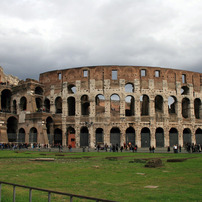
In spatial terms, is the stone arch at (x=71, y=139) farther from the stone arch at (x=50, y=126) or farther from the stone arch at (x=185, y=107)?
the stone arch at (x=185, y=107)

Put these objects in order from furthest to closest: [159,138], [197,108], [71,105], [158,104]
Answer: [197,108] → [71,105] → [158,104] → [159,138]

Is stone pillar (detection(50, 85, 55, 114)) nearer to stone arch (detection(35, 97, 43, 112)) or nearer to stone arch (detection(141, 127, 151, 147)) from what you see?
stone arch (detection(35, 97, 43, 112))

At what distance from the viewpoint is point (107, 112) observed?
134ft

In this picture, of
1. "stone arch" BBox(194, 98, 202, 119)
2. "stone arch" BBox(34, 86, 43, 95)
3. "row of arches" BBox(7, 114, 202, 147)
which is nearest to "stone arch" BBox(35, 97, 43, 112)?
"stone arch" BBox(34, 86, 43, 95)

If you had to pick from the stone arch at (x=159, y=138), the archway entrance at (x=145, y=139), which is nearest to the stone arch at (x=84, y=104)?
the archway entrance at (x=145, y=139)

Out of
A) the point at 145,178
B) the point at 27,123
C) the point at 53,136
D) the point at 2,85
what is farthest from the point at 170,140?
the point at 145,178

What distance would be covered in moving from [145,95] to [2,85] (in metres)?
24.5

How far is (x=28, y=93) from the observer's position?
42.8 metres

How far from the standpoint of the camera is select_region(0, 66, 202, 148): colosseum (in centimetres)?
4044

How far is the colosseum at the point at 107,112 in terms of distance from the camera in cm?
4044

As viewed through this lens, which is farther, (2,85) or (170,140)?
(2,85)

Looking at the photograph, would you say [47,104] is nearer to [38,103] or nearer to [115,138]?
[38,103]

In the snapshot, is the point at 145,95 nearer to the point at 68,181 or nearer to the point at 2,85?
the point at 2,85

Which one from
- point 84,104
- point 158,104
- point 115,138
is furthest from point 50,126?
point 158,104
